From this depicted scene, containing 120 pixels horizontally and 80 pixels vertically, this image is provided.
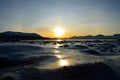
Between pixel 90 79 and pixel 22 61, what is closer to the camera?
pixel 90 79

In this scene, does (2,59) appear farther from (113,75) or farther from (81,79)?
(113,75)

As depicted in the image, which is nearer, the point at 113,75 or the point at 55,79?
the point at 55,79

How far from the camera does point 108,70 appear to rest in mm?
10766

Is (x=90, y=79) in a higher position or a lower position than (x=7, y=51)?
lower

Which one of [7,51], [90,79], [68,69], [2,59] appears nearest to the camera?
[90,79]

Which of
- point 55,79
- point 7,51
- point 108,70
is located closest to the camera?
point 55,79

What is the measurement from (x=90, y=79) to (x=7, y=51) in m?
7.35

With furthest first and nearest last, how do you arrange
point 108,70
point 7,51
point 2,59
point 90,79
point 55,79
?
point 7,51 < point 2,59 < point 108,70 < point 90,79 < point 55,79

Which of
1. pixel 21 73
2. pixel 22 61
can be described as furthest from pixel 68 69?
pixel 22 61

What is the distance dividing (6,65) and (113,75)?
5.60 metres

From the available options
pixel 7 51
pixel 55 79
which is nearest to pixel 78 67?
pixel 55 79

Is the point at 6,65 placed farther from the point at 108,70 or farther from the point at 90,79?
the point at 108,70

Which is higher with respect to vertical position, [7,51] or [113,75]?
[7,51]

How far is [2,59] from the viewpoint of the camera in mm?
11875
